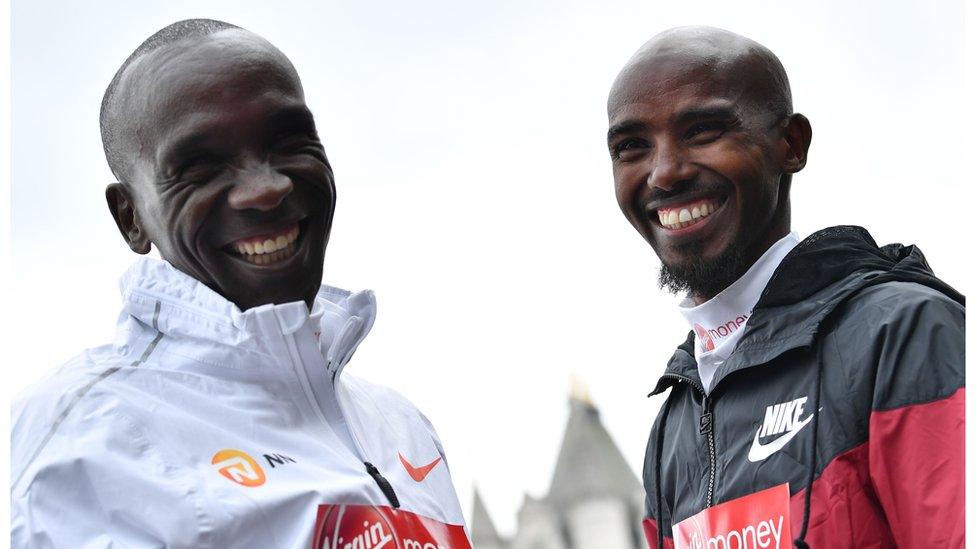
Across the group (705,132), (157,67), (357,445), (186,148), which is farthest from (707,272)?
(157,67)

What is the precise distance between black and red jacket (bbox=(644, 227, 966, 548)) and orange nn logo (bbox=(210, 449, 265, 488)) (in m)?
1.66

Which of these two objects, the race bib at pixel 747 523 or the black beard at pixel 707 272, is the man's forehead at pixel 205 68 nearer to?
the black beard at pixel 707 272

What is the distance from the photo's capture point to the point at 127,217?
4621 millimetres

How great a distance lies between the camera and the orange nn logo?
3.98 meters

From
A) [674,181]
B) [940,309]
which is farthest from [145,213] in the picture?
[940,309]

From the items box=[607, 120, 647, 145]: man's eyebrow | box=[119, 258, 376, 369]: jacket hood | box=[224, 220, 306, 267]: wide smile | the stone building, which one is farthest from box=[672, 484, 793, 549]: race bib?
the stone building

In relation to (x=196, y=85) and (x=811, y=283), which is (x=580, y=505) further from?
(x=196, y=85)

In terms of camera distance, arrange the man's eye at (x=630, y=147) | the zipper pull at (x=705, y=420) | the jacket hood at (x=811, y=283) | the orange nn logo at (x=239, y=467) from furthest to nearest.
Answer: the man's eye at (x=630, y=147)
the zipper pull at (x=705, y=420)
the jacket hood at (x=811, y=283)
the orange nn logo at (x=239, y=467)

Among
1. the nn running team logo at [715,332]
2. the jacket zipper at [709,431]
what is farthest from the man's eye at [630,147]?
the jacket zipper at [709,431]

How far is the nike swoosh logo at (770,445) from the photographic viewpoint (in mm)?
4410

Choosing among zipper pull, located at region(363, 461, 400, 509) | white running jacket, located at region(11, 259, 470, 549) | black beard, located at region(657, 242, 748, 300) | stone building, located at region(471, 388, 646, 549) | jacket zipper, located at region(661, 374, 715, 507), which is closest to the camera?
white running jacket, located at region(11, 259, 470, 549)

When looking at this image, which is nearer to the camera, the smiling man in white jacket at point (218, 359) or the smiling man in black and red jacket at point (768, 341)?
the smiling man in white jacket at point (218, 359)

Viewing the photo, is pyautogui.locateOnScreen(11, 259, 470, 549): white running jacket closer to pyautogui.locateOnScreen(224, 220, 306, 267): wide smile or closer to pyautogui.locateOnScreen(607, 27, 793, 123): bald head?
pyautogui.locateOnScreen(224, 220, 306, 267): wide smile

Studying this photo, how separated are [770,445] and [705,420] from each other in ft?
1.30
